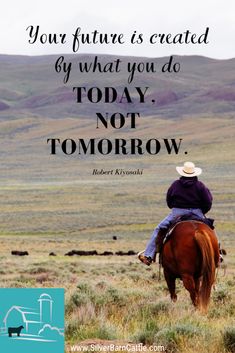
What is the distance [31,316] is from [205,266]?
14.9 feet

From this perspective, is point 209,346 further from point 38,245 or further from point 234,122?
point 234,122

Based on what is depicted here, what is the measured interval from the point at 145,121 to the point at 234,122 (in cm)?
2382

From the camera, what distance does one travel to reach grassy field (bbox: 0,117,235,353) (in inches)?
347

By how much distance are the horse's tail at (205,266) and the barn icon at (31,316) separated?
4051 mm

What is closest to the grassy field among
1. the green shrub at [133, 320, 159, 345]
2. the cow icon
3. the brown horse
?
the green shrub at [133, 320, 159, 345]

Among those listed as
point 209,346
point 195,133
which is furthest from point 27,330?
point 195,133

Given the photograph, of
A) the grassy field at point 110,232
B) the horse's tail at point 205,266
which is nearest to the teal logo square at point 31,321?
the grassy field at point 110,232

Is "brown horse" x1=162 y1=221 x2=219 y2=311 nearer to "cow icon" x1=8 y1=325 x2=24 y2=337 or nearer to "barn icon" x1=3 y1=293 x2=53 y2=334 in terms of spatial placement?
"barn icon" x1=3 y1=293 x2=53 y2=334

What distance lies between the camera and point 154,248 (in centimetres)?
1197

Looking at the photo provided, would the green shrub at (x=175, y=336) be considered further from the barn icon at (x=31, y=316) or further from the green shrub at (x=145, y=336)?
the barn icon at (x=31, y=316)

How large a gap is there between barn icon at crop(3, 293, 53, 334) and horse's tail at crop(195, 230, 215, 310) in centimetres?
405

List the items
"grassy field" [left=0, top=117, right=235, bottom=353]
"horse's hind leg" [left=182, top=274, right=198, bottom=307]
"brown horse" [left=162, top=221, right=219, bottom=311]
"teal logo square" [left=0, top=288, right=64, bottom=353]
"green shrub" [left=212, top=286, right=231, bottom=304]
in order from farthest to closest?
1. "green shrub" [left=212, top=286, right=231, bottom=304]
2. "horse's hind leg" [left=182, top=274, right=198, bottom=307]
3. "brown horse" [left=162, top=221, right=219, bottom=311]
4. "grassy field" [left=0, top=117, right=235, bottom=353]
5. "teal logo square" [left=0, top=288, right=64, bottom=353]

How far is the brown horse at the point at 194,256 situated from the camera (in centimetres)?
1083

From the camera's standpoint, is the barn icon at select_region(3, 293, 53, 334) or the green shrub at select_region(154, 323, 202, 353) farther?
the green shrub at select_region(154, 323, 202, 353)
